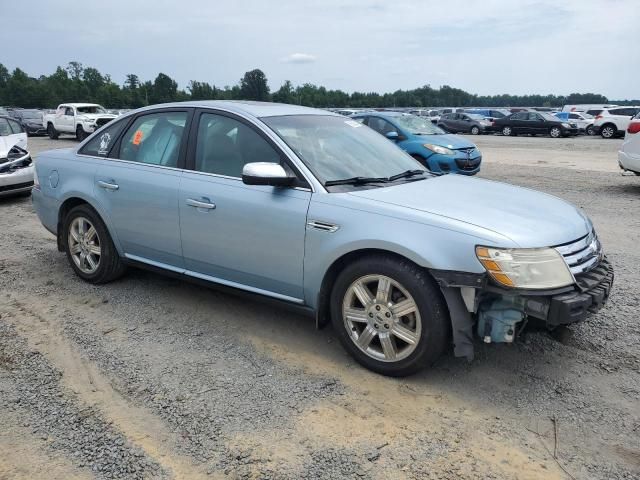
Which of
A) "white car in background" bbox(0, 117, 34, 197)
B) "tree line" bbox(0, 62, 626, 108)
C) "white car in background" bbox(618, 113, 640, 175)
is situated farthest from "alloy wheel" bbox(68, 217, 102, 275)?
"tree line" bbox(0, 62, 626, 108)

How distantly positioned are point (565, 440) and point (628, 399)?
0.65 metres

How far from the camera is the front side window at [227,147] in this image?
3961 mm

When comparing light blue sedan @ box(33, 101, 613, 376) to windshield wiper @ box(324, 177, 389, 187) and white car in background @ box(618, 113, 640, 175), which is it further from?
white car in background @ box(618, 113, 640, 175)

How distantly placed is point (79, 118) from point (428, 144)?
19.6 m

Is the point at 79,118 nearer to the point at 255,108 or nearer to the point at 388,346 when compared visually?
the point at 255,108

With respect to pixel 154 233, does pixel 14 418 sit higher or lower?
lower

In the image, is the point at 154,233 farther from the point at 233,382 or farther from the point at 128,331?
the point at 233,382

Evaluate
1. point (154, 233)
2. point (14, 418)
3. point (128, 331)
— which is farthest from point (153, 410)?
point (154, 233)

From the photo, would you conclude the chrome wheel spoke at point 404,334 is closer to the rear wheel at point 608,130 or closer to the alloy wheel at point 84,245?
the alloy wheel at point 84,245

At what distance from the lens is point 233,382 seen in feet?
11.1

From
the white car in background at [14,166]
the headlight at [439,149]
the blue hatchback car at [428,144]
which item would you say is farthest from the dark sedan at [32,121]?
the headlight at [439,149]

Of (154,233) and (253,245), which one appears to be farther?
(154,233)

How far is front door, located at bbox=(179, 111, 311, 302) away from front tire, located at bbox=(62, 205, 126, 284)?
1024 mm

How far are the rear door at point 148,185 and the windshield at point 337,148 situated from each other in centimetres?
87
